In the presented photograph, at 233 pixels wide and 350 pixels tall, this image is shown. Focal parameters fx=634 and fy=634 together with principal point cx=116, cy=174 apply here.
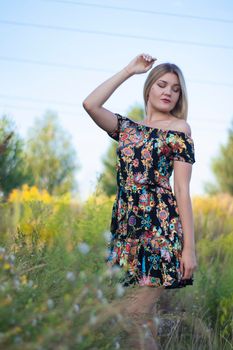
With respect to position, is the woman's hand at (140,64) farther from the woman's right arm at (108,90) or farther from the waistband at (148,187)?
the waistband at (148,187)

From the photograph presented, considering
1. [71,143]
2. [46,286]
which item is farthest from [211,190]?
[46,286]

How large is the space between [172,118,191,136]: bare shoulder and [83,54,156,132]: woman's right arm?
344 mm

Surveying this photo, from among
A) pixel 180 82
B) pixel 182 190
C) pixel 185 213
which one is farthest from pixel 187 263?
pixel 180 82

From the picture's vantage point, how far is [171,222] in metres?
3.39

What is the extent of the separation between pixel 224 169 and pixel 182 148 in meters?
28.6

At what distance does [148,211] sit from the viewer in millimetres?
3424

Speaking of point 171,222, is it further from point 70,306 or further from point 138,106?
point 138,106

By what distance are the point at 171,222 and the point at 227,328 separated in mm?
1615

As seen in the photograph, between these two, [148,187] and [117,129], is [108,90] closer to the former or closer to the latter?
[117,129]

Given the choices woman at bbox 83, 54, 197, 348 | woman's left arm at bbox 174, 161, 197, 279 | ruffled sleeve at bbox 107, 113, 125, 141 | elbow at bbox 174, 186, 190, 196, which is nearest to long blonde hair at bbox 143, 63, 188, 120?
woman at bbox 83, 54, 197, 348

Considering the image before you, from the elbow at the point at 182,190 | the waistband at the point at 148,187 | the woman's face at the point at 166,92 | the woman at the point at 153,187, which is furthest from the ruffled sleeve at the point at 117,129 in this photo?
the elbow at the point at 182,190

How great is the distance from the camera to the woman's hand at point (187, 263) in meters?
3.34

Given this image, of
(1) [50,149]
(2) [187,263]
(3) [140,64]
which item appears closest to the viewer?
(2) [187,263]

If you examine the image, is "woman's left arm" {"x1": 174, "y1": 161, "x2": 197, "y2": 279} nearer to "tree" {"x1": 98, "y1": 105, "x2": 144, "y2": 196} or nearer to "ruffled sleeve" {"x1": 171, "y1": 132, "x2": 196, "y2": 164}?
"ruffled sleeve" {"x1": 171, "y1": 132, "x2": 196, "y2": 164}
